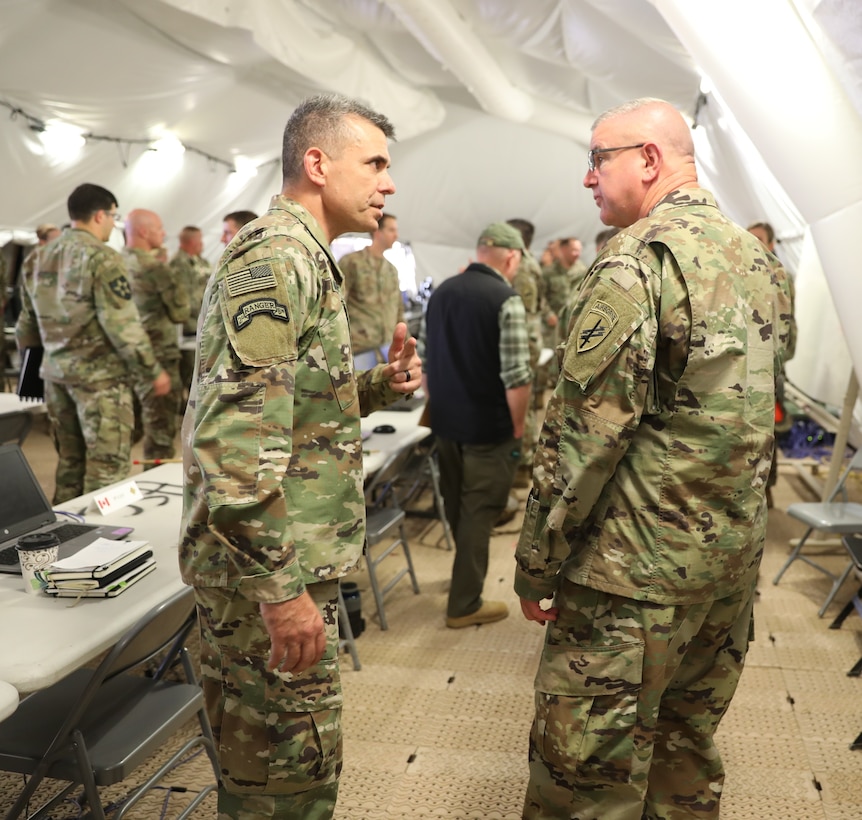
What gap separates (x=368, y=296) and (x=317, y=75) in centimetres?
268

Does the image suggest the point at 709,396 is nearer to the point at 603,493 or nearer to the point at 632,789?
the point at 603,493

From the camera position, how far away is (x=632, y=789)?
1.80m

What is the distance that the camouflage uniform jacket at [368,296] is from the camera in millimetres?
5441

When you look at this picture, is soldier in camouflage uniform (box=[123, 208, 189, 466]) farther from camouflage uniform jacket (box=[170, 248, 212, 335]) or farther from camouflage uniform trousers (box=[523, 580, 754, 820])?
camouflage uniform trousers (box=[523, 580, 754, 820])

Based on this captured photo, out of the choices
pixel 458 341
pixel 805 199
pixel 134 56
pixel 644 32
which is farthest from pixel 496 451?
pixel 134 56

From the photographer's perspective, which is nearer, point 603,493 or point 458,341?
point 603,493

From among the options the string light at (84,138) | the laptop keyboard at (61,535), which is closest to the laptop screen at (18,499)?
the laptop keyboard at (61,535)

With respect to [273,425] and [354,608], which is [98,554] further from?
[354,608]

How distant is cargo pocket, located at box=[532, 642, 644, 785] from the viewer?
1.73 metres

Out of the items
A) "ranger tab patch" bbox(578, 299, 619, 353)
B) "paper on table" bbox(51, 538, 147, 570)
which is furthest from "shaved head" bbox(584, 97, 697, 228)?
"paper on table" bbox(51, 538, 147, 570)

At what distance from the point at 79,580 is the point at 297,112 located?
1.27m

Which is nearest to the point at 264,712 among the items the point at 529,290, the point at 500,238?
the point at 500,238

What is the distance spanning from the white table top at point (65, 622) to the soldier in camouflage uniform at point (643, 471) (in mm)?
976

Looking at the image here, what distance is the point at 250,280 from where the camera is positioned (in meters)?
1.43
